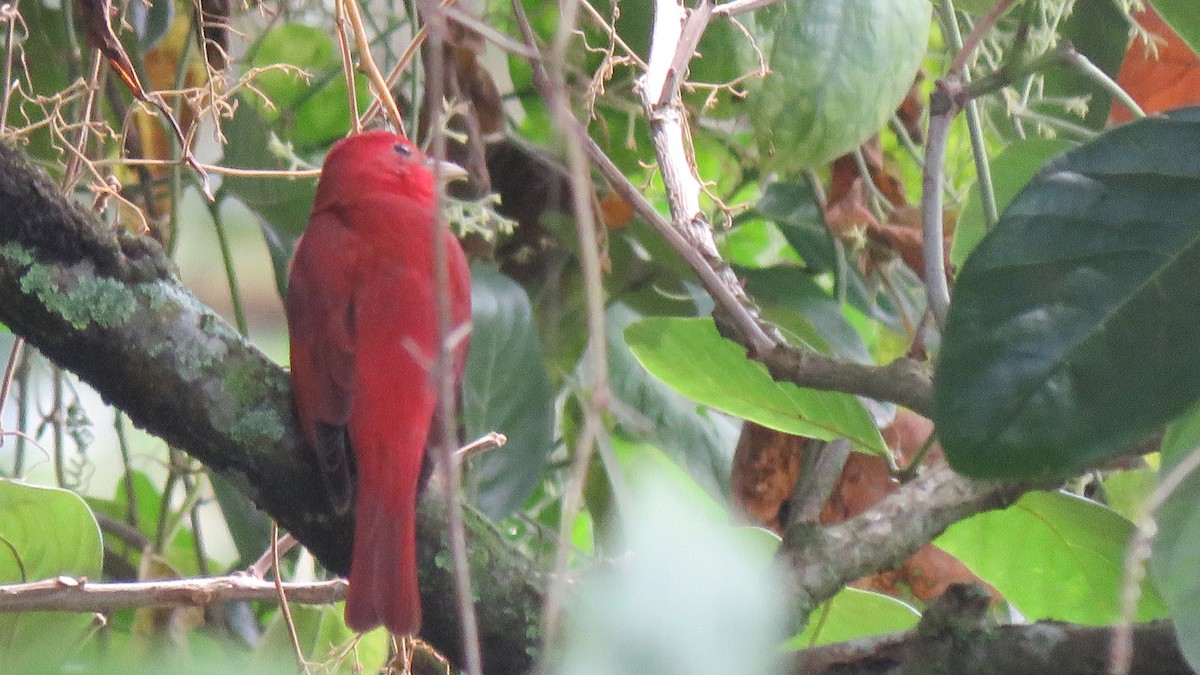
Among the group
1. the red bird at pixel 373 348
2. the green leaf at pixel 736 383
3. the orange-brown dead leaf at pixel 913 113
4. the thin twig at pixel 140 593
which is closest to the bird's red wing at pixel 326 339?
the red bird at pixel 373 348

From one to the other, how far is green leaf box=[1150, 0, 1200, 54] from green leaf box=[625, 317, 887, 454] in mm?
419

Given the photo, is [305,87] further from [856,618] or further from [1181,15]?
[1181,15]

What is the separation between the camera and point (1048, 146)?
1214 millimetres

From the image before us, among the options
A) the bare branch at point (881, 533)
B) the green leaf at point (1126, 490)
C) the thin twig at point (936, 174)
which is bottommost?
the green leaf at point (1126, 490)

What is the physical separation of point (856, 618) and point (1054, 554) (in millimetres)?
210

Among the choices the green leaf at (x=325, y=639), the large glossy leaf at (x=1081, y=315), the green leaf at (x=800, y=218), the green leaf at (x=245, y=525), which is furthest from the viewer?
the green leaf at (x=800, y=218)

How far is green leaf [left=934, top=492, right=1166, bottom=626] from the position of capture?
3.77 feet

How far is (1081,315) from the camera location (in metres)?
0.82

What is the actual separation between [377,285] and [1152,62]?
110cm

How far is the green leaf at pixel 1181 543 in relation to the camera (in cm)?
80

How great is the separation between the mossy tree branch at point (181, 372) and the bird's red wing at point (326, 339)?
0.02 meters

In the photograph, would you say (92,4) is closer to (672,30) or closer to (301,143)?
(672,30)

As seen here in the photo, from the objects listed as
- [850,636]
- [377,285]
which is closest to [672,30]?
[377,285]

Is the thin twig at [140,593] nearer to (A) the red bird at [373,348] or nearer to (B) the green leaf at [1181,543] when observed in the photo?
(A) the red bird at [373,348]
